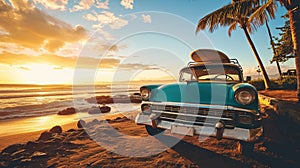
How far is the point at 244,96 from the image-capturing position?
9.09ft

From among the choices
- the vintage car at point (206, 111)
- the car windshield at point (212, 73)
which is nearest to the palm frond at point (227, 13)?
the car windshield at point (212, 73)

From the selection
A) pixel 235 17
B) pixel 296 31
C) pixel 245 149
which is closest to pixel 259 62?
pixel 235 17

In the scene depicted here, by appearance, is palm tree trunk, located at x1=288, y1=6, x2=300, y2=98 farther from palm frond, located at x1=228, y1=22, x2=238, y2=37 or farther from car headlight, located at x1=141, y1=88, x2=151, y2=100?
palm frond, located at x1=228, y1=22, x2=238, y2=37

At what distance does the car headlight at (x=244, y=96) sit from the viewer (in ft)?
8.96

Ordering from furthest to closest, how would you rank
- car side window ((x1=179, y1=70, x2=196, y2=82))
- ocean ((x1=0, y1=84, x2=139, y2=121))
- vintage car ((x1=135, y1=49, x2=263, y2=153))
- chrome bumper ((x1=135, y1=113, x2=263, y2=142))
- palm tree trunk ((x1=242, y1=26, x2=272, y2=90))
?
palm tree trunk ((x1=242, y1=26, x2=272, y2=90)) → ocean ((x1=0, y1=84, x2=139, y2=121)) → car side window ((x1=179, y1=70, x2=196, y2=82)) → vintage car ((x1=135, y1=49, x2=263, y2=153)) → chrome bumper ((x1=135, y1=113, x2=263, y2=142))

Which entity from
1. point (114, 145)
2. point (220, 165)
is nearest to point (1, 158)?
point (114, 145)

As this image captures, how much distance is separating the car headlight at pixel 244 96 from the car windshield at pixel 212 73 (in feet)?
4.57

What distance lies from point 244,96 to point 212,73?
1.72 m

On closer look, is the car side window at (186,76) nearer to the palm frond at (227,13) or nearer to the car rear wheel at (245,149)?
the car rear wheel at (245,149)

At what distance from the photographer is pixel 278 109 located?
559cm

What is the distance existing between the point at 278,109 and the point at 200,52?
3.80 m

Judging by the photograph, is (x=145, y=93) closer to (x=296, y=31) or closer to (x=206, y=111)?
(x=206, y=111)

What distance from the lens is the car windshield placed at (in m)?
4.16

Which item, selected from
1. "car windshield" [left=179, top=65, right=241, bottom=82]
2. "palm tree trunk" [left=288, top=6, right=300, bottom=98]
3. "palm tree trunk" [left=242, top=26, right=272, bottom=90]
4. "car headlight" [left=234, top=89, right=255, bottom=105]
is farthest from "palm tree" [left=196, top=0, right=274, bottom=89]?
"car headlight" [left=234, top=89, right=255, bottom=105]
